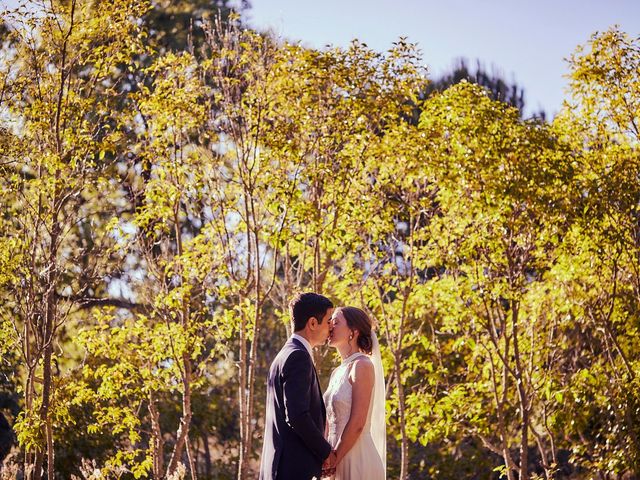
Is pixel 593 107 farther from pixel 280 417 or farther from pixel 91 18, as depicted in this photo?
pixel 280 417

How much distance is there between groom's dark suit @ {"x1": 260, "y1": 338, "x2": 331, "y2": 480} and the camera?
4684 millimetres

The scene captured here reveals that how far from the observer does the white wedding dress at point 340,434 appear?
5285 mm

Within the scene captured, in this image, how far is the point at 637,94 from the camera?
10445mm

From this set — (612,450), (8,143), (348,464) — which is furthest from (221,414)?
(348,464)

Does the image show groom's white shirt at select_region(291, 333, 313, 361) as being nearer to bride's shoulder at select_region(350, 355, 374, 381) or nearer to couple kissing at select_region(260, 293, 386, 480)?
couple kissing at select_region(260, 293, 386, 480)

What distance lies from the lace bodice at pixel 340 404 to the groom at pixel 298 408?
40cm

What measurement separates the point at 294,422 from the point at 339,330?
90 cm

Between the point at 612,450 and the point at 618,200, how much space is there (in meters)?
3.05

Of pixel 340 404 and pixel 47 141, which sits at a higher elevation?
A: pixel 47 141

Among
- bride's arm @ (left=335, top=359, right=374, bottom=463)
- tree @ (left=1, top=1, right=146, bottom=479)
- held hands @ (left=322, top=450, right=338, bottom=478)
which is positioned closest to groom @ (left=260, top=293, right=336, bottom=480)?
held hands @ (left=322, top=450, right=338, bottom=478)

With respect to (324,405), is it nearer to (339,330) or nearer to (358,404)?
(358,404)

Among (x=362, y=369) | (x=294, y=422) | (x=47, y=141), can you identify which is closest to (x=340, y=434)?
(x=362, y=369)

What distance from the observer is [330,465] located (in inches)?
203

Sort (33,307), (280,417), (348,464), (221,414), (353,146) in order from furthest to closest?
(221,414) → (353,146) → (33,307) → (348,464) → (280,417)
